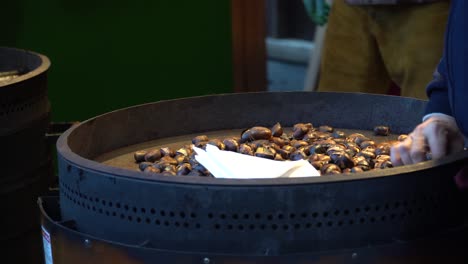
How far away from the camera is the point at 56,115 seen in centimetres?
381

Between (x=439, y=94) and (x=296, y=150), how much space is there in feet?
1.14

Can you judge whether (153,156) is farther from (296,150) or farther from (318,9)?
(318,9)

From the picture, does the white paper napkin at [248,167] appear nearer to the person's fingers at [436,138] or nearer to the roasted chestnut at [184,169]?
the roasted chestnut at [184,169]

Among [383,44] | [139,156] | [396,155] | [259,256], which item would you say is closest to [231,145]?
[139,156]

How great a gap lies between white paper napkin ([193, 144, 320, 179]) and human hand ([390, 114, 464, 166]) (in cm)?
17

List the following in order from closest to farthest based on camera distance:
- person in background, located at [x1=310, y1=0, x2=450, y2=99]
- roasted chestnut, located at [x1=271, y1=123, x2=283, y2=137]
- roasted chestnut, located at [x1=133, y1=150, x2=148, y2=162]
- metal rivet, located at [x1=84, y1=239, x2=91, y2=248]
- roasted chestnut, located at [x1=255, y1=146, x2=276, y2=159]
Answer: metal rivet, located at [x1=84, y1=239, x2=91, y2=248] < roasted chestnut, located at [x1=255, y1=146, x2=276, y2=159] < roasted chestnut, located at [x1=133, y1=150, x2=148, y2=162] < roasted chestnut, located at [x1=271, y1=123, x2=283, y2=137] < person in background, located at [x1=310, y1=0, x2=450, y2=99]

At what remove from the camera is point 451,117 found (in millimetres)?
1604

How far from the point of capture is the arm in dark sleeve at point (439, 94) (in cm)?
163

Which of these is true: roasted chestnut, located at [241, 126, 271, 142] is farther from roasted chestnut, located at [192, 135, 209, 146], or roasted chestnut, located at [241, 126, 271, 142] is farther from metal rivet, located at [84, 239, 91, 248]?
metal rivet, located at [84, 239, 91, 248]

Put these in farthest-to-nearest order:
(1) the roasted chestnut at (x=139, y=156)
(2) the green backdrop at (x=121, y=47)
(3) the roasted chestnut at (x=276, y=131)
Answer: (2) the green backdrop at (x=121, y=47)
(3) the roasted chestnut at (x=276, y=131)
(1) the roasted chestnut at (x=139, y=156)

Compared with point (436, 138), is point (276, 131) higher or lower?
lower

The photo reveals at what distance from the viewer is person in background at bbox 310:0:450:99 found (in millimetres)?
2951

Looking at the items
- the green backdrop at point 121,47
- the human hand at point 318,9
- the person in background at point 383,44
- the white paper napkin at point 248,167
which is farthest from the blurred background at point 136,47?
the white paper napkin at point 248,167

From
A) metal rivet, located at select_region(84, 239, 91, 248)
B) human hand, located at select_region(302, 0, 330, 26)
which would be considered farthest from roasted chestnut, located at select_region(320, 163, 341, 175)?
human hand, located at select_region(302, 0, 330, 26)
